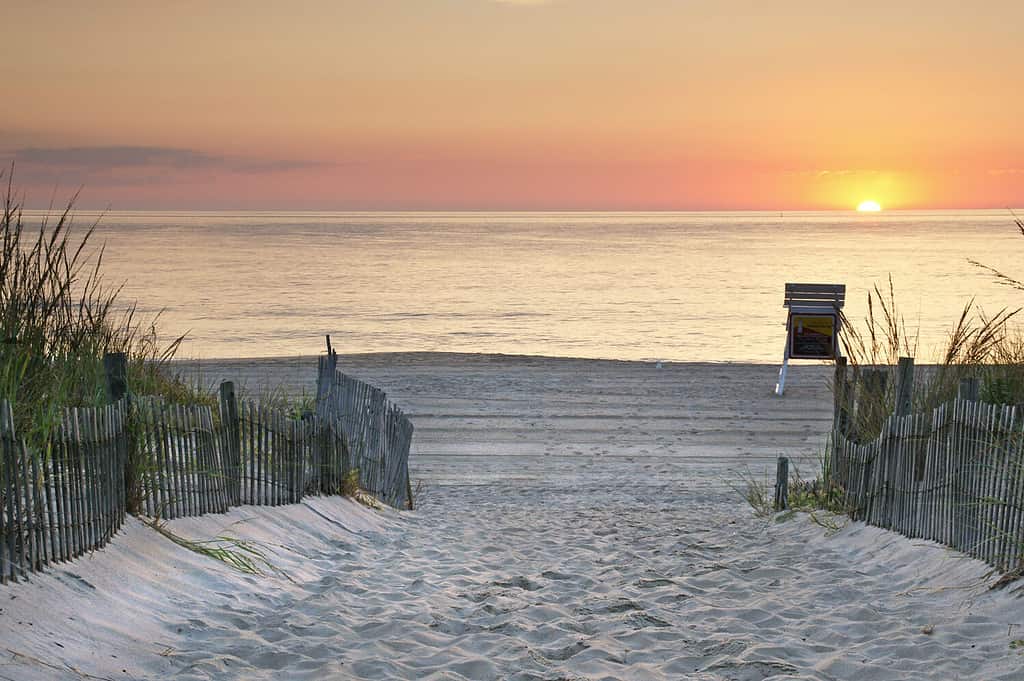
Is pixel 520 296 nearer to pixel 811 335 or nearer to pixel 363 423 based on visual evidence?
pixel 811 335

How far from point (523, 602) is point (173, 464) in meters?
2.21

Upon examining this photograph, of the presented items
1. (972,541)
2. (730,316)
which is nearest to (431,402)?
(972,541)

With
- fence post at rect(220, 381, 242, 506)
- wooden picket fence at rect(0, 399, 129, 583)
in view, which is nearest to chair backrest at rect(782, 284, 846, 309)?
fence post at rect(220, 381, 242, 506)

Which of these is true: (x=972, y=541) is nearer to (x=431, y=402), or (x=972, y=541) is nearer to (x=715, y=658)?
(x=715, y=658)

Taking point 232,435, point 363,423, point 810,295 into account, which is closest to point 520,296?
point 810,295

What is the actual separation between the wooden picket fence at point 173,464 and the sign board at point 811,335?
9596 mm

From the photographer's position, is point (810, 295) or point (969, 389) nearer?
point (969, 389)

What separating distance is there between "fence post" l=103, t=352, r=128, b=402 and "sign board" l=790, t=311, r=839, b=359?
43.9 ft

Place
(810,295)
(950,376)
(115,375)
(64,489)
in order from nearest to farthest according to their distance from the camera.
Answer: (64,489) < (115,375) < (950,376) < (810,295)

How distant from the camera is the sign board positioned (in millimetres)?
17156

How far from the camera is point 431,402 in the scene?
16.0 m

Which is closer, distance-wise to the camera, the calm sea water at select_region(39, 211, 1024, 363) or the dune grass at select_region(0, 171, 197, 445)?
the dune grass at select_region(0, 171, 197, 445)

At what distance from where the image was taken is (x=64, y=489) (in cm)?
452

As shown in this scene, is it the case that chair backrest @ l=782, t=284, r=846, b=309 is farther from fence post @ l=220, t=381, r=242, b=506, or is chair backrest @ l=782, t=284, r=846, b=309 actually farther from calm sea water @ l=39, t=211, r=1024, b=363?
fence post @ l=220, t=381, r=242, b=506
